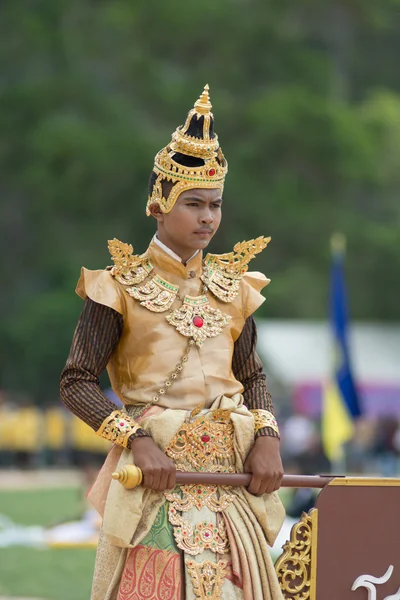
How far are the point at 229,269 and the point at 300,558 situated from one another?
41.0 inches

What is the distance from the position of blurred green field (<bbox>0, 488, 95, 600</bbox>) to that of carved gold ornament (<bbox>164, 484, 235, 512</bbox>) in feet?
15.9

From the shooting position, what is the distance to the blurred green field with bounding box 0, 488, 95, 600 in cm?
995

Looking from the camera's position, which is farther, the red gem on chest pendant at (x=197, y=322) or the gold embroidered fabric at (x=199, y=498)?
the red gem on chest pendant at (x=197, y=322)

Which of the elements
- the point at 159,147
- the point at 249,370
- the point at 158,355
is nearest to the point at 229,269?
the point at 249,370

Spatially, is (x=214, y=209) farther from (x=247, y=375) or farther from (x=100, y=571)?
(x=100, y=571)

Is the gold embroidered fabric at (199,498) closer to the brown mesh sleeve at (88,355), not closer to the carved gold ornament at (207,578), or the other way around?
the carved gold ornament at (207,578)

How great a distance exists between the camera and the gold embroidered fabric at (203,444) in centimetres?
477

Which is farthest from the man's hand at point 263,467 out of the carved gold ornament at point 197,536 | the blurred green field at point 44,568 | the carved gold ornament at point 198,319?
the blurred green field at point 44,568

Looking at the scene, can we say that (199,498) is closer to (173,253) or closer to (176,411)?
(176,411)

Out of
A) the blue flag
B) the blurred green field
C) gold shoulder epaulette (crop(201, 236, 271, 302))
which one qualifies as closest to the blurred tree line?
the blue flag

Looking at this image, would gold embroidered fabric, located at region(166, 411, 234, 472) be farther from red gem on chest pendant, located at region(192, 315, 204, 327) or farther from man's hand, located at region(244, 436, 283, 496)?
red gem on chest pendant, located at region(192, 315, 204, 327)

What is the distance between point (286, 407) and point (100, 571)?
23270mm

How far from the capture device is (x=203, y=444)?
4801mm

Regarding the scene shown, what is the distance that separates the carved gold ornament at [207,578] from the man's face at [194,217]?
42.1 inches
